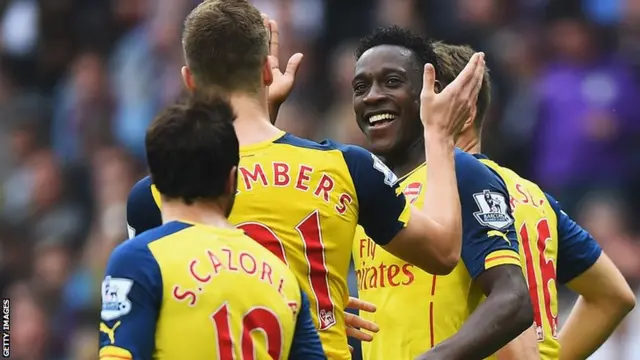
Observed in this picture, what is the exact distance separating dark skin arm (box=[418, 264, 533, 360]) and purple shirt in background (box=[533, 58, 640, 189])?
621 cm

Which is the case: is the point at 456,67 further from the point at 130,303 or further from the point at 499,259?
the point at 130,303

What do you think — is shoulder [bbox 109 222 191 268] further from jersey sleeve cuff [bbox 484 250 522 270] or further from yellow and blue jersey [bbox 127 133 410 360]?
jersey sleeve cuff [bbox 484 250 522 270]

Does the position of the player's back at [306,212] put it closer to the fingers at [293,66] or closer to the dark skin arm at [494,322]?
the dark skin arm at [494,322]

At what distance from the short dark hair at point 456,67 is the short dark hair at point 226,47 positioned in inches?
54.8

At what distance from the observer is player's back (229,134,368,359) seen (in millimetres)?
4953

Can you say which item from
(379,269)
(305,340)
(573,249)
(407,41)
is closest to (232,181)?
(305,340)

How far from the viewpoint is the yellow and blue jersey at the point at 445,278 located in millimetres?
5457

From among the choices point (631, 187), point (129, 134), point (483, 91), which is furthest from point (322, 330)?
point (129, 134)

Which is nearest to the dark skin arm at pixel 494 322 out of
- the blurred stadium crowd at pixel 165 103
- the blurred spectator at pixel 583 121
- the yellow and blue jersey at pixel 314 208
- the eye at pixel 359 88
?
the yellow and blue jersey at pixel 314 208

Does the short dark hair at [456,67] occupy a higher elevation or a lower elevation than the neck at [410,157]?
higher

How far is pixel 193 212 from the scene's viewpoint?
4414mm

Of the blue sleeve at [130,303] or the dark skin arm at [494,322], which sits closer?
the blue sleeve at [130,303]

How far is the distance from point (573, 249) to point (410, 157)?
37.5 inches

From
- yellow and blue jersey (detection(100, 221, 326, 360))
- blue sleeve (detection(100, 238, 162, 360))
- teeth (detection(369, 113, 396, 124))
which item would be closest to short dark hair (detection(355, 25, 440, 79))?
teeth (detection(369, 113, 396, 124))
